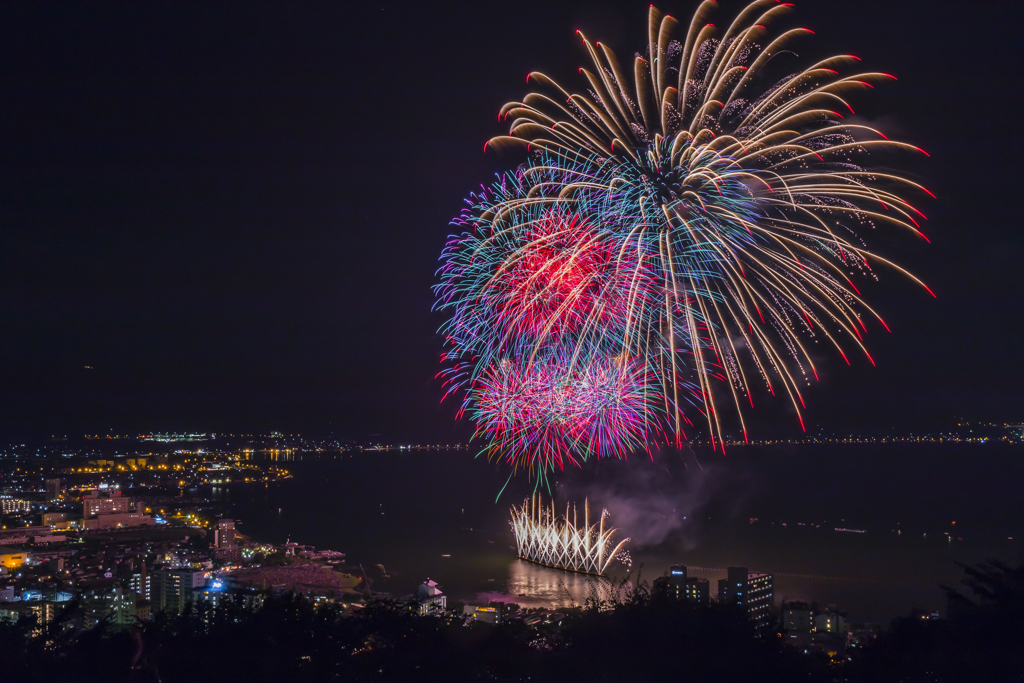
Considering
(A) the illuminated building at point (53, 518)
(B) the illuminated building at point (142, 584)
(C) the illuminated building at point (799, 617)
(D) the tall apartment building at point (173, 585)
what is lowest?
(A) the illuminated building at point (53, 518)

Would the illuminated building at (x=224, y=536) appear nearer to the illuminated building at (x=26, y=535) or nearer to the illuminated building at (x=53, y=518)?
the illuminated building at (x=26, y=535)

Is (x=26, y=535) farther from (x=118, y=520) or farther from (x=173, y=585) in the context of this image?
(x=173, y=585)

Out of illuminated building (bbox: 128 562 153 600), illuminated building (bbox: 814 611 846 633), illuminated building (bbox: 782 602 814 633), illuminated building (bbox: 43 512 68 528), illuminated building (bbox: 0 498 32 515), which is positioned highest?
illuminated building (bbox: 782 602 814 633)

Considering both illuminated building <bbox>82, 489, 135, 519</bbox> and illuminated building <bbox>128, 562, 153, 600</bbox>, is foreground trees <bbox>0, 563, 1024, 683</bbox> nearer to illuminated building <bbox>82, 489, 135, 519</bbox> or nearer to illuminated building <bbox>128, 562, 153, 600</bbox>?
illuminated building <bbox>128, 562, 153, 600</bbox>

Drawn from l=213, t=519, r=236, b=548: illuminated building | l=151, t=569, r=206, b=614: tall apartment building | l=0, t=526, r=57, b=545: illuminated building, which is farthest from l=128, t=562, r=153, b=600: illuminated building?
l=0, t=526, r=57, b=545: illuminated building

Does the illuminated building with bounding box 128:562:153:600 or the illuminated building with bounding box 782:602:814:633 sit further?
the illuminated building with bounding box 128:562:153:600

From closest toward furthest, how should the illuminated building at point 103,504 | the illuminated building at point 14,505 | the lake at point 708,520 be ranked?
the lake at point 708,520 < the illuminated building at point 14,505 < the illuminated building at point 103,504

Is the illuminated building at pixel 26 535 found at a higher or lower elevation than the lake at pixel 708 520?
higher

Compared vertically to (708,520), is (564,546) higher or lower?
higher

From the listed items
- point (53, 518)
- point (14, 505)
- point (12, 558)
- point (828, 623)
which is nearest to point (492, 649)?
point (828, 623)

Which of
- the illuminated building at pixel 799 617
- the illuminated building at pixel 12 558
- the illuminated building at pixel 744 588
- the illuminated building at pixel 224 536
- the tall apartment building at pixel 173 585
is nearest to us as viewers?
the illuminated building at pixel 799 617

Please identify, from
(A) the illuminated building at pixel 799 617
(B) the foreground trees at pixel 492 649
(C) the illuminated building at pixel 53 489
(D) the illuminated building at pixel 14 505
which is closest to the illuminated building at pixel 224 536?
(D) the illuminated building at pixel 14 505

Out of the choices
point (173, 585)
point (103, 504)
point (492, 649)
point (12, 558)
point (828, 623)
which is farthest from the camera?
point (103, 504)
